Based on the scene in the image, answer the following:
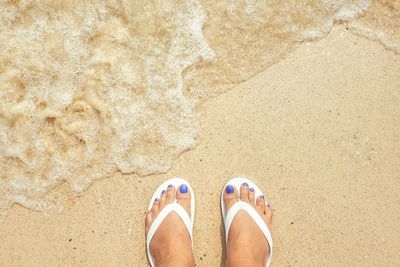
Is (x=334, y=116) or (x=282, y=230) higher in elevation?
(x=334, y=116)

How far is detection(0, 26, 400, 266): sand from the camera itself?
2.00 metres

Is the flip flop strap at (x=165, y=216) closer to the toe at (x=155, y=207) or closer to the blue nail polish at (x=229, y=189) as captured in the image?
the toe at (x=155, y=207)

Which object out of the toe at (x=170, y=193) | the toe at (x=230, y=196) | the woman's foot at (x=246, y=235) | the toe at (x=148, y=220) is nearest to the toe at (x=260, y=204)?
the woman's foot at (x=246, y=235)

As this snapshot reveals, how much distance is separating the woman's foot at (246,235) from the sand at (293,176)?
6 centimetres

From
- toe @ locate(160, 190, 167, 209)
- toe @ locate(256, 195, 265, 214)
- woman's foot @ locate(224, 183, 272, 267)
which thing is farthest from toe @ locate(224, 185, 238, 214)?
toe @ locate(160, 190, 167, 209)

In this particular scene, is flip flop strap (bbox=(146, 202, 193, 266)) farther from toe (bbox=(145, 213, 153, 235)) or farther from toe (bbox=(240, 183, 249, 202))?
toe (bbox=(240, 183, 249, 202))

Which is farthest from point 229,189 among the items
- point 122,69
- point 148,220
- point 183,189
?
point 122,69

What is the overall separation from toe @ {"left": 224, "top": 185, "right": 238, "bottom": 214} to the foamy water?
315 millimetres

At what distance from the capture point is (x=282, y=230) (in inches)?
80.1

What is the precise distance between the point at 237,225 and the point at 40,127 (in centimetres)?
123

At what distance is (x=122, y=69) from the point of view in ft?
6.82

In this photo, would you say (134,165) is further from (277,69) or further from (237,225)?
(277,69)

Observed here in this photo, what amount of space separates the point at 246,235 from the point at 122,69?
3.84ft

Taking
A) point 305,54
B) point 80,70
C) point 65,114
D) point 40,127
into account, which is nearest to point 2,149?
point 40,127
